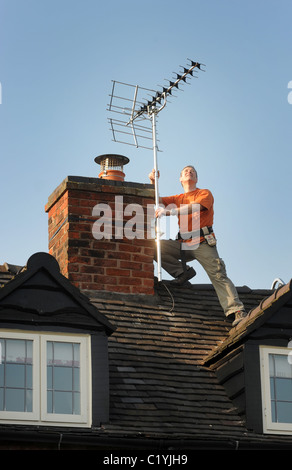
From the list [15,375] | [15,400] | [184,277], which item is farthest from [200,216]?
[15,400]

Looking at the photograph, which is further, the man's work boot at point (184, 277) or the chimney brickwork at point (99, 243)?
the man's work boot at point (184, 277)

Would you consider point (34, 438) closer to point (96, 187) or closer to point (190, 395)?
point (190, 395)

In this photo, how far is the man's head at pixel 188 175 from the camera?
1641 cm

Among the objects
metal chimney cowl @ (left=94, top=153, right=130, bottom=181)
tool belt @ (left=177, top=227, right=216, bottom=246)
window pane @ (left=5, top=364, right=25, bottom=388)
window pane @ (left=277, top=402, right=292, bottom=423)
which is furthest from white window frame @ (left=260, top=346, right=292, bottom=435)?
metal chimney cowl @ (left=94, top=153, right=130, bottom=181)

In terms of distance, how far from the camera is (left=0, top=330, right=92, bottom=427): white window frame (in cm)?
1229

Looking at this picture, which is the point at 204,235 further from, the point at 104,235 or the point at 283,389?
the point at 283,389

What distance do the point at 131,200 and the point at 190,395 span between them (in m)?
3.41

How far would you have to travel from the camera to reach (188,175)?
53.8ft

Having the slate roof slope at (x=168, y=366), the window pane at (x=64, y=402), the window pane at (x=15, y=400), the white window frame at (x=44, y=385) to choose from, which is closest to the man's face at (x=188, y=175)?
the slate roof slope at (x=168, y=366)

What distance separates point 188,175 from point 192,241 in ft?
3.10

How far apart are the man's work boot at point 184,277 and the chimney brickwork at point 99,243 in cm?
54

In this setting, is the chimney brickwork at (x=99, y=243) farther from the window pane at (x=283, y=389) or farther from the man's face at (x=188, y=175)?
the window pane at (x=283, y=389)

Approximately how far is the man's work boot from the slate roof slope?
0.10 metres
